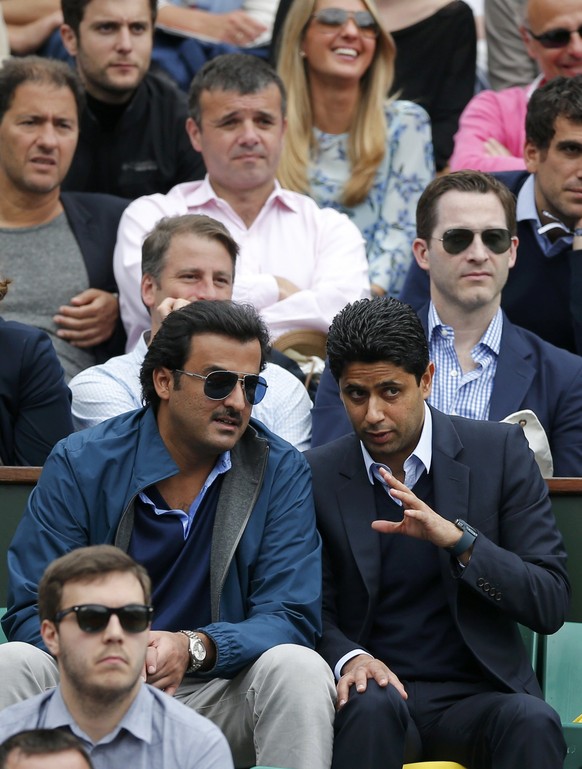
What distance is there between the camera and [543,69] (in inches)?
290

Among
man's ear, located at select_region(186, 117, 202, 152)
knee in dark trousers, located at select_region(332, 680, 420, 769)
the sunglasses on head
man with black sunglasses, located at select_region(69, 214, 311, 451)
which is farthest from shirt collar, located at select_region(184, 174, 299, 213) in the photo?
knee in dark trousers, located at select_region(332, 680, 420, 769)

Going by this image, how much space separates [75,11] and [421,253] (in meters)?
2.28

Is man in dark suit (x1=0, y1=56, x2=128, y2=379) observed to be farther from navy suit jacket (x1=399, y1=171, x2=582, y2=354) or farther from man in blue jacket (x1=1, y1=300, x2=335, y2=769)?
man in blue jacket (x1=1, y1=300, x2=335, y2=769)

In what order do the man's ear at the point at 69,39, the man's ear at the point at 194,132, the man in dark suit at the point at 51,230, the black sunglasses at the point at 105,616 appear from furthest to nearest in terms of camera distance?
the man's ear at the point at 69,39 < the man's ear at the point at 194,132 < the man in dark suit at the point at 51,230 < the black sunglasses at the point at 105,616

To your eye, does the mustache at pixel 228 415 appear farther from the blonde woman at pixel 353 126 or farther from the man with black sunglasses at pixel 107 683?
the blonde woman at pixel 353 126

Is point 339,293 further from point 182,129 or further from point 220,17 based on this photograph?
point 220,17

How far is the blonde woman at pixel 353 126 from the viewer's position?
7062mm

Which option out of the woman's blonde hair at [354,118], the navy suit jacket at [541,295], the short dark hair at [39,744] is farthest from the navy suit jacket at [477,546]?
the woman's blonde hair at [354,118]

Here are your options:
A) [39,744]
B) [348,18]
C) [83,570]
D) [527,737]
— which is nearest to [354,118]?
[348,18]

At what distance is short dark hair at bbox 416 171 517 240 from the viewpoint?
5703 mm

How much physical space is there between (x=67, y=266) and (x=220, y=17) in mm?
2425

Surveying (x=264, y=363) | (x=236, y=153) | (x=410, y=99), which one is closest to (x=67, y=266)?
(x=236, y=153)

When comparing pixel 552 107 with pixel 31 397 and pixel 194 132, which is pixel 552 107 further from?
pixel 31 397

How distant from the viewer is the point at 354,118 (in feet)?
23.6
